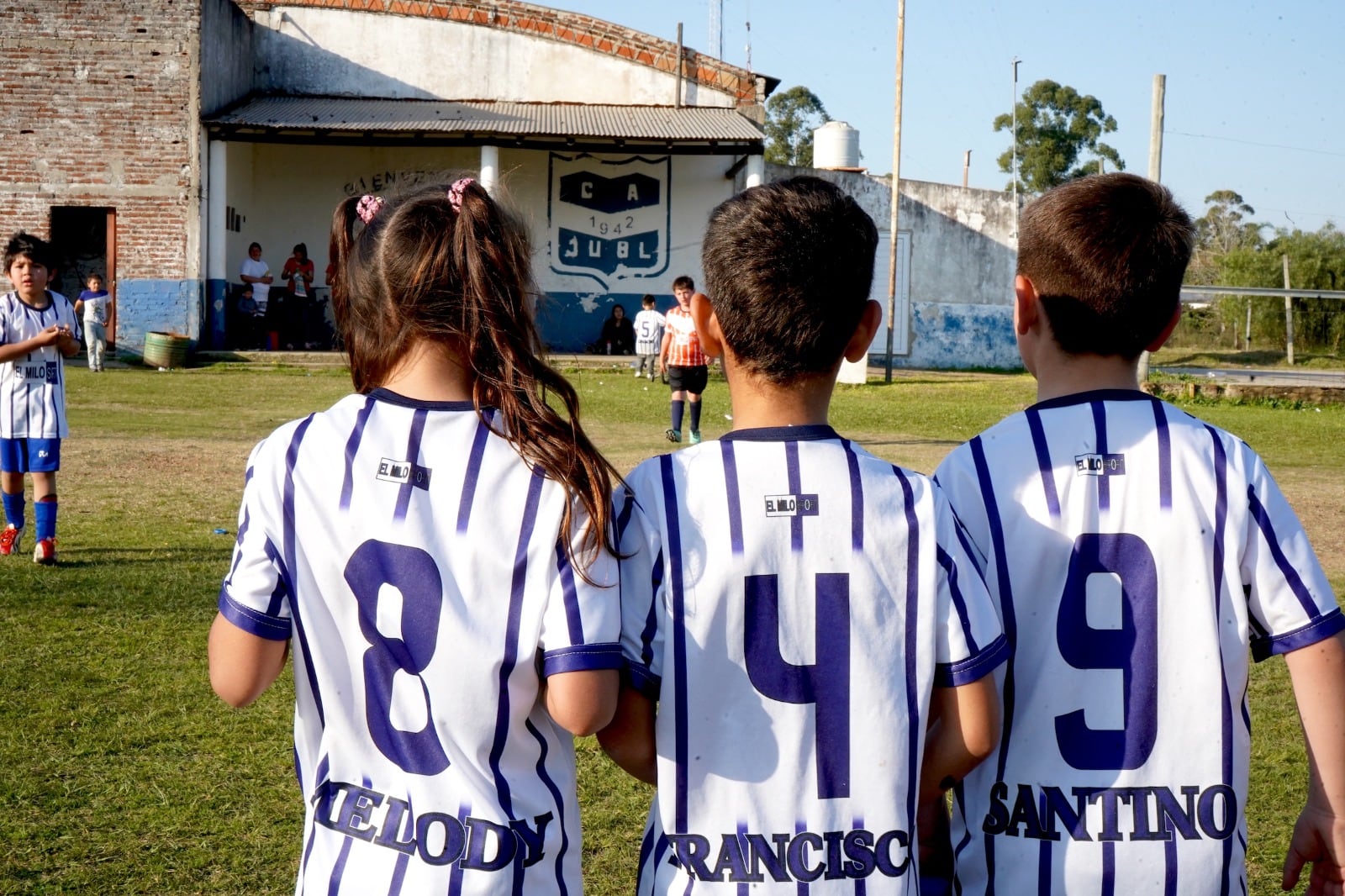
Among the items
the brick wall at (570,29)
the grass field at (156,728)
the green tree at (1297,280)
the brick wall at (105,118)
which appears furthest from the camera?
the green tree at (1297,280)

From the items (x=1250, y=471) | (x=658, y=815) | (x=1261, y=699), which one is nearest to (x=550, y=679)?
(x=658, y=815)

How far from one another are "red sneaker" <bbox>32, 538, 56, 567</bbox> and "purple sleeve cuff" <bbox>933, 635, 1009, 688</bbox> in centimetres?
645

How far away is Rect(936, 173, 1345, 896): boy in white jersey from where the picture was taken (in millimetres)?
1872

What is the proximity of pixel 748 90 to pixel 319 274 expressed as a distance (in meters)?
10.0

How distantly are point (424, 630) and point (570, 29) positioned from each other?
88.8 feet

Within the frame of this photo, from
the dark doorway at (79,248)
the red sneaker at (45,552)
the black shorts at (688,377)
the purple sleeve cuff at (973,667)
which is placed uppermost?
the dark doorway at (79,248)

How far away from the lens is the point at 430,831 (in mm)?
1713

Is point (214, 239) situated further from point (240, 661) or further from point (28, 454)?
point (240, 661)

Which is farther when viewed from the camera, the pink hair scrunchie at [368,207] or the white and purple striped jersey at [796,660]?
the pink hair scrunchie at [368,207]

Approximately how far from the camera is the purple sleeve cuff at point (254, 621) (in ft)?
5.83

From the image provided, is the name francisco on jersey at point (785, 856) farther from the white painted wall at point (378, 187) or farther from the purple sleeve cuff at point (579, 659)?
the white painted wall at point (378, 187)

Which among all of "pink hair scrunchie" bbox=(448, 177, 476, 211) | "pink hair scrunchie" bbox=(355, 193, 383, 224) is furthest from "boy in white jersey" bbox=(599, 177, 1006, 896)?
"pink hair scrunchie" bbox=(355, 193, 383, 224)

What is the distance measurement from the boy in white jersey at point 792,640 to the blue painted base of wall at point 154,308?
23419mm

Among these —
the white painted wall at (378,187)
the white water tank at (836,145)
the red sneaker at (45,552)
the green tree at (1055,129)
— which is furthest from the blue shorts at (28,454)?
the green tree at (1055,129)
